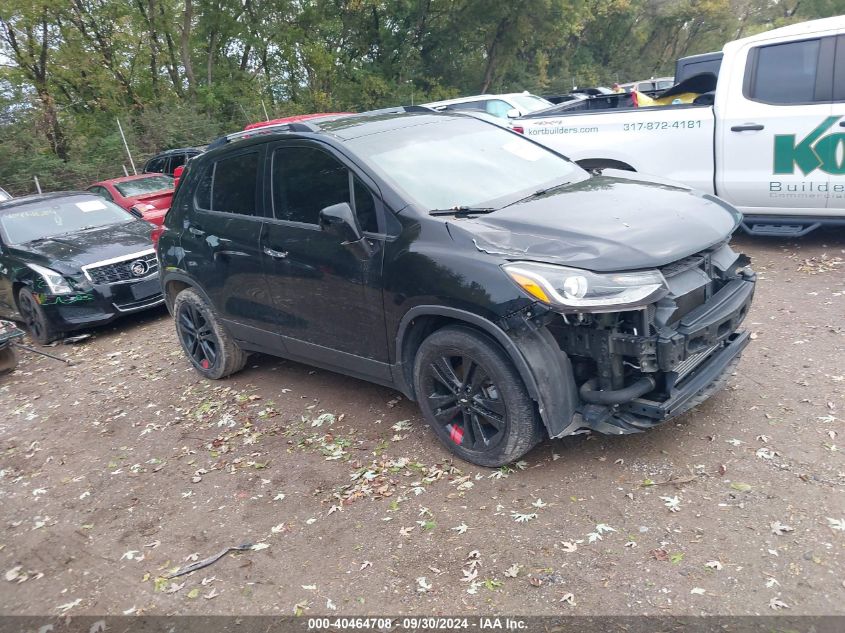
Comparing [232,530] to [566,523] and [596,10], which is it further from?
[596,10]

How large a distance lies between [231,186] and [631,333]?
3257 millimetres

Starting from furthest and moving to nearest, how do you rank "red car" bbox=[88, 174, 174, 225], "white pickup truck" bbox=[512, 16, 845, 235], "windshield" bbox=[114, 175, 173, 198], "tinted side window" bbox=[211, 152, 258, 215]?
"windshield" bbox=[114, 175, 173, 198]
"red car" bbox=[88, 174, 174, 225]
"white pickup truck" bbox=[512, 16, 845, 235]
"tinted side window" bbox=[211, 152, 258, 215]

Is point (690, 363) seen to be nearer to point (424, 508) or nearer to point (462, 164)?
point (424, 508)

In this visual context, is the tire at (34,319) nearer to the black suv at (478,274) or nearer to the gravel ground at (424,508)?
the gravel ground at (424,508)

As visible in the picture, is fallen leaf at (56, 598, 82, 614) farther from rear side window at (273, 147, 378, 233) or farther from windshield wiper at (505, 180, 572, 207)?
windshield wiper at (505, 180, 572, 207)

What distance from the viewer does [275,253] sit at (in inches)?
179

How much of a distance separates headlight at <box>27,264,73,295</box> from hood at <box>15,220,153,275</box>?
0.23 feet

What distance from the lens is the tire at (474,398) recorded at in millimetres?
3469

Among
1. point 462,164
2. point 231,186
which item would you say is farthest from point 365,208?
point 231,186

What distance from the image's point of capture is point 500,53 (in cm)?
3325

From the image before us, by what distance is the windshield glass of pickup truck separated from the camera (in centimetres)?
403

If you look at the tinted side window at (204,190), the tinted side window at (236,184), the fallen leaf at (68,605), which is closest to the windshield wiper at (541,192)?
the tinted side window at (236,184)

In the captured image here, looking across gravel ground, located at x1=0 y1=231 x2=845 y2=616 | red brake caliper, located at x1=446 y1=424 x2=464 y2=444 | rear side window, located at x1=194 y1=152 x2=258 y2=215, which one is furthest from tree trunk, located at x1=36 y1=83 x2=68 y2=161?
red brake caliper, located at x1=446 y1=424 x2=464 y2=444

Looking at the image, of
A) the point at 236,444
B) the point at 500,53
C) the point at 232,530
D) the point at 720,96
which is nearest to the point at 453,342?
the point at 232,530
